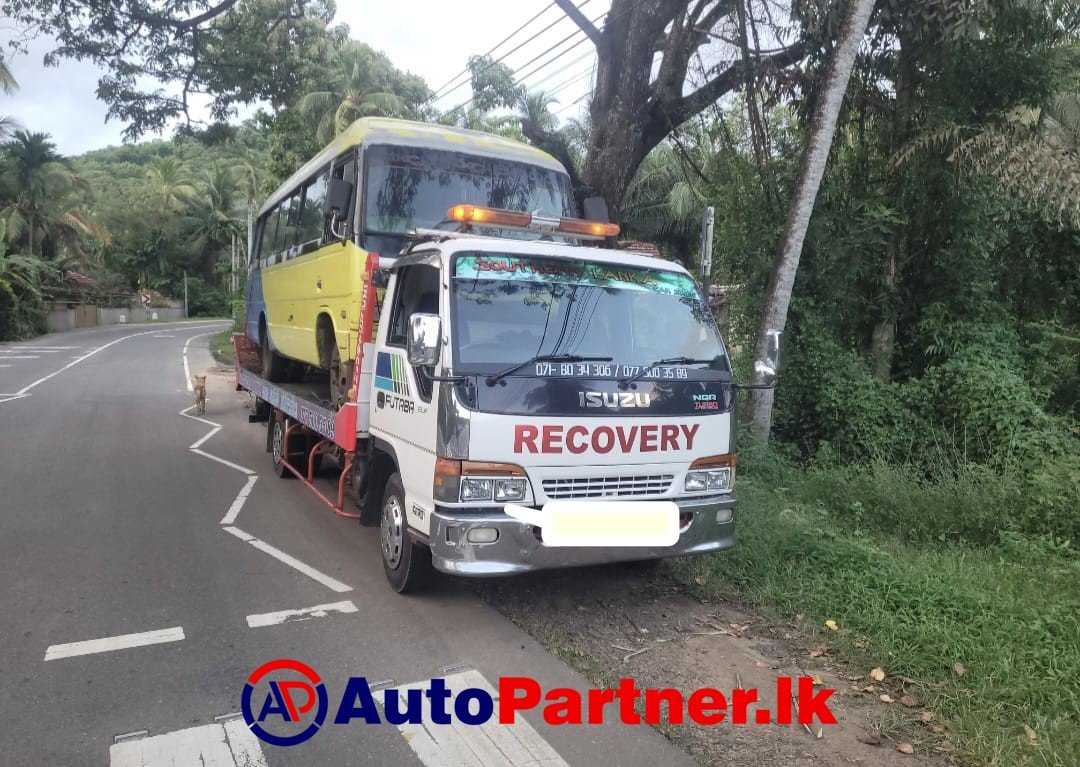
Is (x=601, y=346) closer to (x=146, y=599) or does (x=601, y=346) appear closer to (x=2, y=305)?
(x=146, y=599)

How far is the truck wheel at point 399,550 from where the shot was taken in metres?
4.75

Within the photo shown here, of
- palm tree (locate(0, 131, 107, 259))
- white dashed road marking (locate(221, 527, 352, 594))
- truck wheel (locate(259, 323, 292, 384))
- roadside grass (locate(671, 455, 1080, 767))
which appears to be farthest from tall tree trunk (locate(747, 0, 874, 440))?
palm tree (locate(0, 131, 107, 259))

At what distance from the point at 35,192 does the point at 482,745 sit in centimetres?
4306

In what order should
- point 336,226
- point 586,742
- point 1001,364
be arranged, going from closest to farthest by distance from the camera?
point 586,742, point 336,226, point 1001,364

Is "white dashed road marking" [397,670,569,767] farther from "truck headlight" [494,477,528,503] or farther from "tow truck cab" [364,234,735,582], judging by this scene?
"truck headlight" [494,477,528,503]

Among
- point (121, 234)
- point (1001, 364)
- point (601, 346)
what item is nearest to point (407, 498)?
point (601, 346)

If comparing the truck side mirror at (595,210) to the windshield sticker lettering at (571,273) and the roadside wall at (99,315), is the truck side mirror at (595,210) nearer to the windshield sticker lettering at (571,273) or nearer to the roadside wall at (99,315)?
the windshield sticker lettering at (571,273)

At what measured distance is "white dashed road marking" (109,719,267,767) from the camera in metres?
3.13

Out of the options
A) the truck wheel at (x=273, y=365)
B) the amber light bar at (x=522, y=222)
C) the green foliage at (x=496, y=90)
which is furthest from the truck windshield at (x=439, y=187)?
the green foliage at (x=496, y=90)

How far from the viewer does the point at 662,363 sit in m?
4.56

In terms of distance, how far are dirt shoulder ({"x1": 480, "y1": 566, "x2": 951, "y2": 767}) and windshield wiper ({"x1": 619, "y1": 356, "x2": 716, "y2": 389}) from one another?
60.1 inches

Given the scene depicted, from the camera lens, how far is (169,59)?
12.6 metres

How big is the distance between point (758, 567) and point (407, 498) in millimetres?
2511

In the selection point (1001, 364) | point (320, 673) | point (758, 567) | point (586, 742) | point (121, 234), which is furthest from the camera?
point (121, 234)
